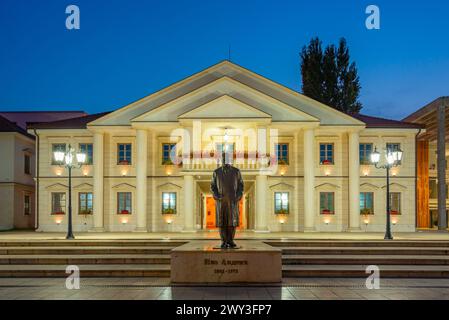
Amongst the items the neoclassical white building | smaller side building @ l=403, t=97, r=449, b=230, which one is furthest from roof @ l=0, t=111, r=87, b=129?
smaller side building @ l=403, t=97, r=449, b=230

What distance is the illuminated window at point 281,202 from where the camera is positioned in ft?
96.9

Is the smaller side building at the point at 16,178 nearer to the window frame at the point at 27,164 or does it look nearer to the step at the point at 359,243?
the window frame at the point at 27,164

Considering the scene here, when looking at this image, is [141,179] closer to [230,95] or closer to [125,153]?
[125,153]

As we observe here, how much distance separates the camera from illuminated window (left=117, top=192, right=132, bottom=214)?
29.9 m

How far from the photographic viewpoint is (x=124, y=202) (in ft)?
98.2

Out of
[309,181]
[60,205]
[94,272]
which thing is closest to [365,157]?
[309,181]

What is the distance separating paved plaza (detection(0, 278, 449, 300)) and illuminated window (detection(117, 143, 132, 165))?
1645 cm

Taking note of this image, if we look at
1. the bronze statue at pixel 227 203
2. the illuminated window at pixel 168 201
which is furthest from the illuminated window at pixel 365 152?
the bronze statue at pixel 227 203

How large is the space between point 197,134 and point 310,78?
2208cm

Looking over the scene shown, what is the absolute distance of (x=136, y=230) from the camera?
28.3m

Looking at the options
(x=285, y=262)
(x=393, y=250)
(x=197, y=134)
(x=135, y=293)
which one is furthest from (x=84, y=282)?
(x=197, y=134)

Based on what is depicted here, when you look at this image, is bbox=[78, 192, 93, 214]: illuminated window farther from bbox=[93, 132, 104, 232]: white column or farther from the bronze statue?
the bronze statue

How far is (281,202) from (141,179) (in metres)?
8.15

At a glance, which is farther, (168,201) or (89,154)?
(89,154)
